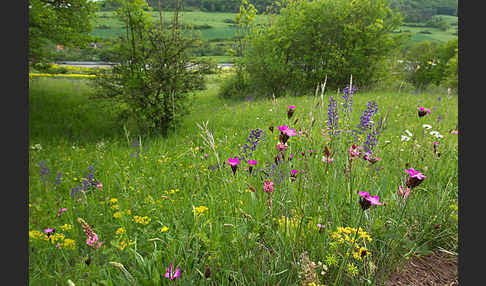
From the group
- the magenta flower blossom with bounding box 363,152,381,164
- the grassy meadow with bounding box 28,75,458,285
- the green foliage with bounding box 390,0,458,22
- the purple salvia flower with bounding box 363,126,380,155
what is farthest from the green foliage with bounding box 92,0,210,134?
the green foliage with bounding box 390,0,458,22

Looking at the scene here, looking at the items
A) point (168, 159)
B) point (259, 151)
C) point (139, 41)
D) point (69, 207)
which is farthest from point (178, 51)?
point (69, 207)

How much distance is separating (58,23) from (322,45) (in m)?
11.9

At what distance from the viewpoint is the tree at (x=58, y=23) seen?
7.30 meters

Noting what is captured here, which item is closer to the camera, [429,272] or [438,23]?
[429,272]

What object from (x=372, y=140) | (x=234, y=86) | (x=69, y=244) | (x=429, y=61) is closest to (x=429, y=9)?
(x=429, y=61)

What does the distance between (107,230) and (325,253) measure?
1.82 meters

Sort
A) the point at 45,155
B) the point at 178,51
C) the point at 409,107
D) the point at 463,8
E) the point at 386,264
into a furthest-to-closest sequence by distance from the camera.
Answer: the point at 409,107 < the point at 178,51 < the point at 45,155 < the point at 386,264 < the point at 463,8

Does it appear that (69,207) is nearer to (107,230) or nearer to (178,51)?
(107,230)

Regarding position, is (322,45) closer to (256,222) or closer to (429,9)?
(256,222)

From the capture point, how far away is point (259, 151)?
11.8 feet

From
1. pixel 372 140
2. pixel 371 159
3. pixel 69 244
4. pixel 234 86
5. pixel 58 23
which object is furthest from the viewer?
pixel 234 86

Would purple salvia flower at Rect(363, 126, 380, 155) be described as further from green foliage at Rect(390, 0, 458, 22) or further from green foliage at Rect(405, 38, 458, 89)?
green foliage at Rect(390, 0, 458, 22)

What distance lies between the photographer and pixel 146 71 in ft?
20.4

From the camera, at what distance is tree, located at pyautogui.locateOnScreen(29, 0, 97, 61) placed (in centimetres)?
730
